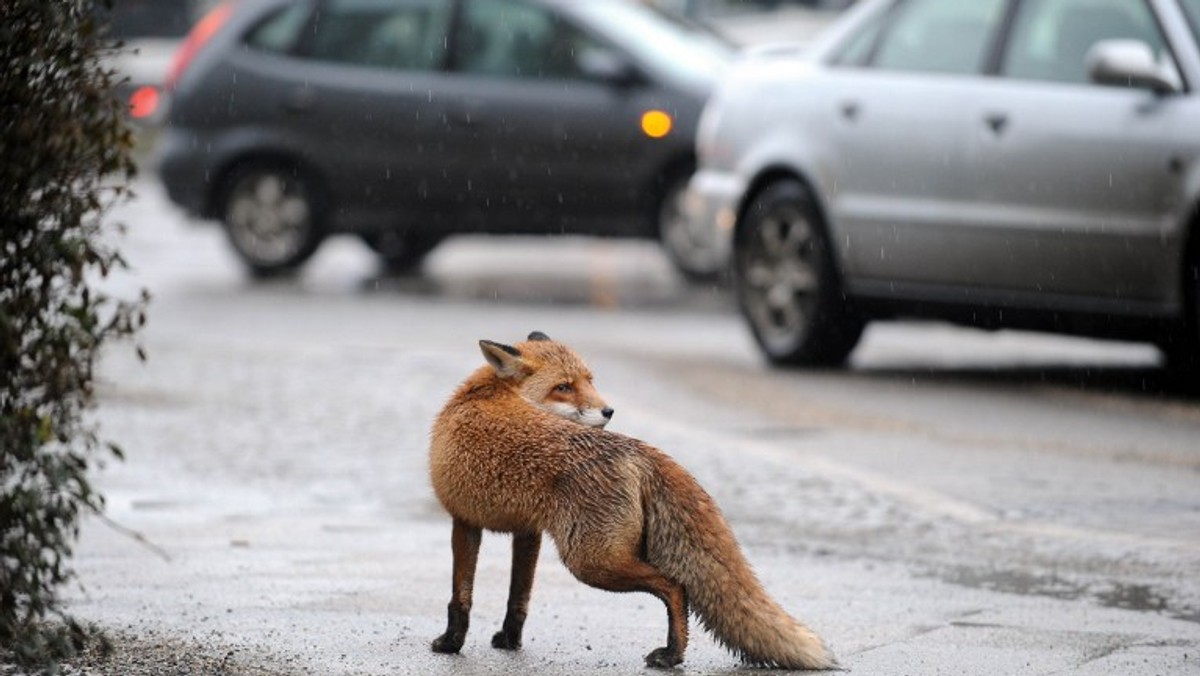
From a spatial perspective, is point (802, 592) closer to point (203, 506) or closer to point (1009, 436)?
point (203, 506)

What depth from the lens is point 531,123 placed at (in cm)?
1709

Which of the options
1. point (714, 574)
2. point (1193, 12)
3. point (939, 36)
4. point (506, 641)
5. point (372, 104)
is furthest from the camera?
point (372, 104)

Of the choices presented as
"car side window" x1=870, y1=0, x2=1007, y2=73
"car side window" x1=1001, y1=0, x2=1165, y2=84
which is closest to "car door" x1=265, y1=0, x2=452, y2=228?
"car side window" x1=870, y1=0, x2=1007, y2=73

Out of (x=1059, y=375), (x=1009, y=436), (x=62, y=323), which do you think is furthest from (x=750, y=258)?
(x=62, y=323)

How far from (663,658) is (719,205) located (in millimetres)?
7538

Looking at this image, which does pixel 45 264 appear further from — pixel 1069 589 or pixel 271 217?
pixel 271 217

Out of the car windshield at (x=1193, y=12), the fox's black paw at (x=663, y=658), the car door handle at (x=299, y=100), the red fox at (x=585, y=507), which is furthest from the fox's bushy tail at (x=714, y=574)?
the car door handle at (x=299, y=100)

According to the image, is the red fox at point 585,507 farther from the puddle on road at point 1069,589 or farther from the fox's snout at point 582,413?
the puddle on road at point 1069,589

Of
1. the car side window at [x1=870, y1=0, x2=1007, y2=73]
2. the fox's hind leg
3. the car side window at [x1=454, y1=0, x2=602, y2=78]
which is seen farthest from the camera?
the car side window at [x1=454, y1=0, x2=602, y2=78]

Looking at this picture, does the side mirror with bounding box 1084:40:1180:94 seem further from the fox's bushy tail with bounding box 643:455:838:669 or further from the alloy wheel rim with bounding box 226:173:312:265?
the alloy wheel rim with bounding box 226:173:312:265

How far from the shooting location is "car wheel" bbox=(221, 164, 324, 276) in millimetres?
17797

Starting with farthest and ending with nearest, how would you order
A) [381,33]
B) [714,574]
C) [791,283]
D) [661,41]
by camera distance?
1. [381,33]
2. [661,41]
3. [791,283]
4. [714,574]

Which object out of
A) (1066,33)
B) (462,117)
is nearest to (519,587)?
(1066,33)

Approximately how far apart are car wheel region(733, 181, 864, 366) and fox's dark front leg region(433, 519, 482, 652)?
670cm
